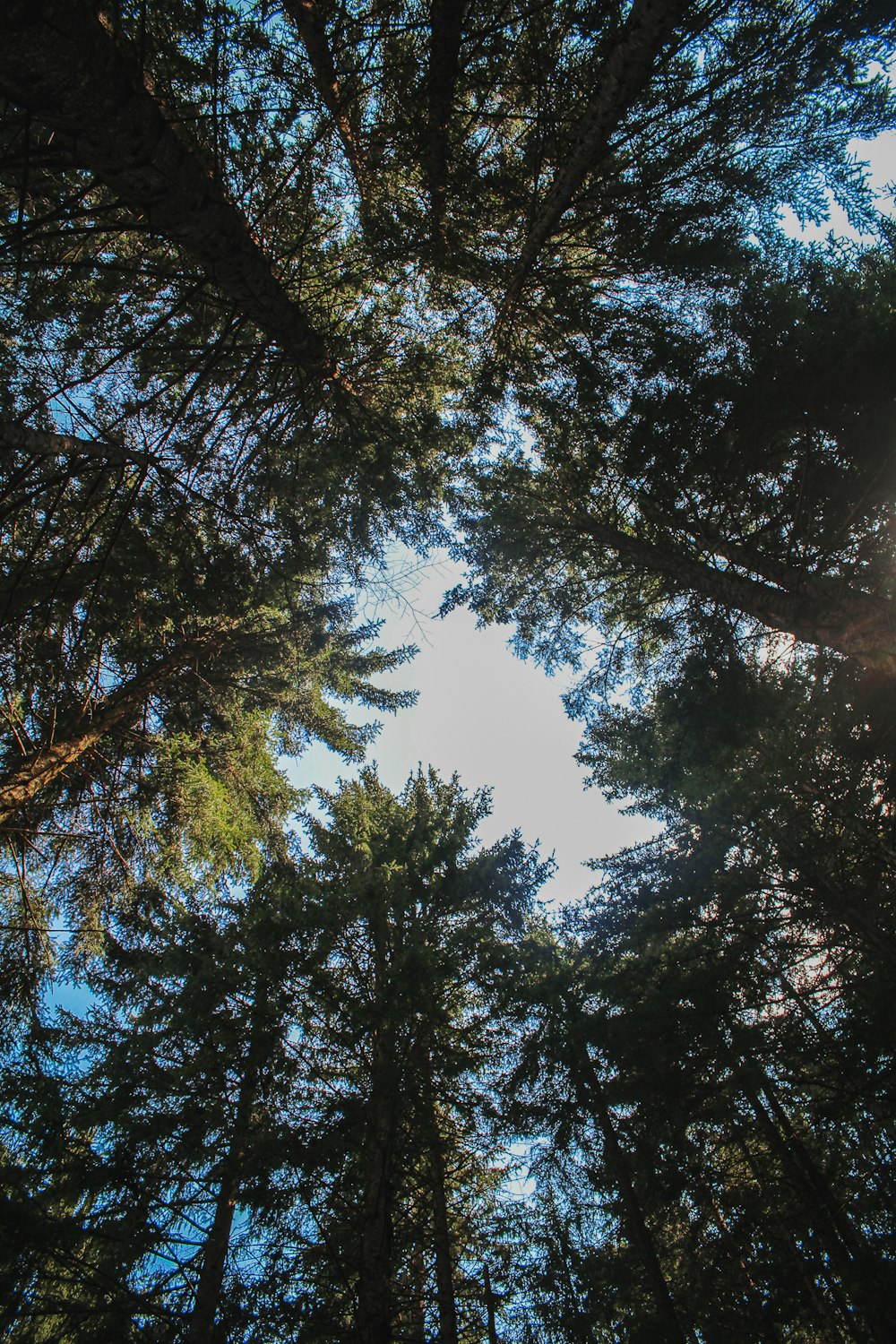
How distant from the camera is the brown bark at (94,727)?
522 cm

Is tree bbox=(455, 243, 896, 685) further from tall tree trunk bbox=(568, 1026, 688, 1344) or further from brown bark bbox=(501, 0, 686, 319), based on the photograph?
tall tree trunk bbox=(568, 1026, 688, 1344)

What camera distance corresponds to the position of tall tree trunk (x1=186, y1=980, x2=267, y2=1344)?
14.8 feet

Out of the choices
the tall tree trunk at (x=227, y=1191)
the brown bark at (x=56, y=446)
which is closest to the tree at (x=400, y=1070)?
the tall tree trunk at (x=227, y=1191)

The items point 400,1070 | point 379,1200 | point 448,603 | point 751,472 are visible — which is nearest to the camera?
point 379,1200

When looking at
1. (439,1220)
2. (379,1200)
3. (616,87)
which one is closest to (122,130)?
(616,87)

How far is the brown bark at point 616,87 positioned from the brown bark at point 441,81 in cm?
101

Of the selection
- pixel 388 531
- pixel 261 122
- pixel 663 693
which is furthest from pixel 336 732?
pixel 261 122

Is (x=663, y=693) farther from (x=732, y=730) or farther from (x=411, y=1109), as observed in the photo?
(x=411, y=1109)

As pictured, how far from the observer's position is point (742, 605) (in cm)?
647

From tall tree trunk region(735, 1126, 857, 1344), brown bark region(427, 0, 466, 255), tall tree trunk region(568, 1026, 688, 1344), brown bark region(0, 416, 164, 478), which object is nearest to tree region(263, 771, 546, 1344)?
tall tree trunk region(568, 1026, 688, 1344)

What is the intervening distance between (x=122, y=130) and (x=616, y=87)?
9.09 feet

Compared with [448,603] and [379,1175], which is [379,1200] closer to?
[379,1175]

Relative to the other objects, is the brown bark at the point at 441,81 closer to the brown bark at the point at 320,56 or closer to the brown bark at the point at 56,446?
the brown bark at the point at 320,56

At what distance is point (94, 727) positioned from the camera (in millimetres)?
6305
